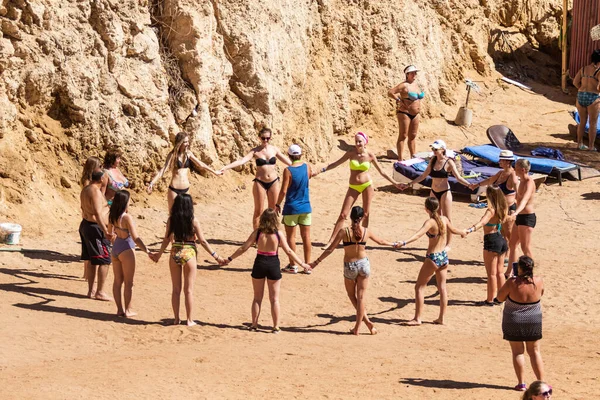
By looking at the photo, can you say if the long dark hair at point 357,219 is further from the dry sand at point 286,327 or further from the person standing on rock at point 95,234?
the person standing on rock at point 95,234

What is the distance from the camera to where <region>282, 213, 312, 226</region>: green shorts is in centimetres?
1479

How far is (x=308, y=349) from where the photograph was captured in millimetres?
11828

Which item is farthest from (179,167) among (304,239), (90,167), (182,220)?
(182,220)

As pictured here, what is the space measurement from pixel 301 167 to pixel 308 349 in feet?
12.1

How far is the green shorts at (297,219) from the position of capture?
14.8 m

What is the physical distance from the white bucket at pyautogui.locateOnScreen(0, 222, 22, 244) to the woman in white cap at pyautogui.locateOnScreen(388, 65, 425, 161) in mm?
8577

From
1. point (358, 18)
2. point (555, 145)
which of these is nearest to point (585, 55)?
point (555, 145)

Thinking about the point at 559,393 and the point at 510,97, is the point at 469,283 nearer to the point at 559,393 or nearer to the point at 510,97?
the point at 559,393

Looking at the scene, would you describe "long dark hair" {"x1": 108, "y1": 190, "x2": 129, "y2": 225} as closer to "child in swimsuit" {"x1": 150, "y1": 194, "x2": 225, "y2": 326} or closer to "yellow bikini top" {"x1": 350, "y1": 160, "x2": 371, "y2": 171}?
"child in swimsuit" {"x1": 150, "y1": 194, "x2": 225, "y2": 326}

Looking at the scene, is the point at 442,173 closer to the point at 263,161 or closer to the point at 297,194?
the point at 297,194

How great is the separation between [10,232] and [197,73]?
528cm

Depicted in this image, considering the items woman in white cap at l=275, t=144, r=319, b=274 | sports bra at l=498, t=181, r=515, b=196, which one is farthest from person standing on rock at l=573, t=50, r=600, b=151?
woman in white cap at l=275, t=144, r=319, b=274

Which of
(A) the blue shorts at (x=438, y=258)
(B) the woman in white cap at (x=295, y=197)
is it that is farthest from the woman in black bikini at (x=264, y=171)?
(A) the blue shorts at (x=438, y=258)

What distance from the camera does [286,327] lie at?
41.8 ft
